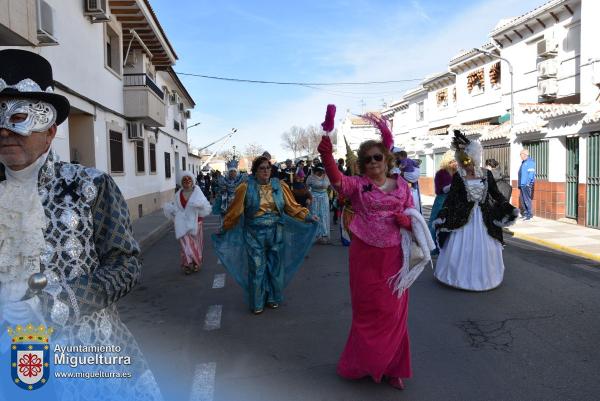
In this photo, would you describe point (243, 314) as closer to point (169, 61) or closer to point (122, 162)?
point (122, 162)

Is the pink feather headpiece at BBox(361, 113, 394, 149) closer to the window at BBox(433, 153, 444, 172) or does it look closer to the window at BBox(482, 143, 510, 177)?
the window at BBox(482, 143, 510, 177)

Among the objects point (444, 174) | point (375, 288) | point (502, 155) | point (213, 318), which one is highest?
point (502, 155)

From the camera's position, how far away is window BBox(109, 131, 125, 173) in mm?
14655

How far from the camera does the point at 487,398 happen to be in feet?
11.3

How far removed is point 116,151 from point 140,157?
3122mm

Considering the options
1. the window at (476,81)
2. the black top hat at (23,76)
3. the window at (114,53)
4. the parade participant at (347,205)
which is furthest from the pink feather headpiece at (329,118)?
the window at (476,81)

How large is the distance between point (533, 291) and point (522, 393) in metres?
3.29

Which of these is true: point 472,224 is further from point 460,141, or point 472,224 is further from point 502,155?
point 502,155

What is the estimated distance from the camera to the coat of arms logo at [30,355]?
1.55 meters

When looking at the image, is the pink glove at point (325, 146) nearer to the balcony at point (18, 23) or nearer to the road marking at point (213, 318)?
the road marking at point (213, 318)

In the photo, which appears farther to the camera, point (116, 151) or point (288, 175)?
point (288, 175)

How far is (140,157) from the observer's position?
18391 mm

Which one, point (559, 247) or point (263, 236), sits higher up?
point (263, 236)

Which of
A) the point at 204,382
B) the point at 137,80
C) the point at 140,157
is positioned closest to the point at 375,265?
the point at 204,382
